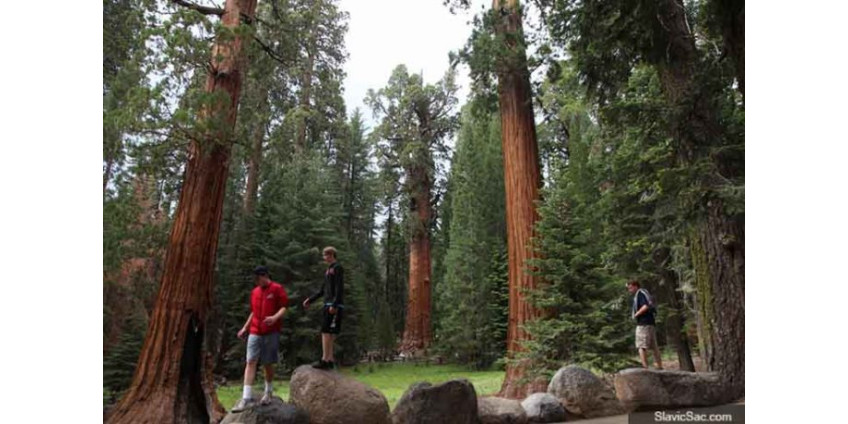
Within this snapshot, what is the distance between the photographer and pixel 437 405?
13.7 ft

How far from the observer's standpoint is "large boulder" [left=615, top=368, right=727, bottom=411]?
14.6ft

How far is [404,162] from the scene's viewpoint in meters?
17.4

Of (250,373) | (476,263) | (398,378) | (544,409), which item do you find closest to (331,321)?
(250,373)

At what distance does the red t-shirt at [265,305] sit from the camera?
4320 millimetres

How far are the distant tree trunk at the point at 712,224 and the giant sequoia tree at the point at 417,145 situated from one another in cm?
1275

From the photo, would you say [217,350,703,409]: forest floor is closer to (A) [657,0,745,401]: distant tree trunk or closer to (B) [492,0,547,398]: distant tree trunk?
(B) [492,0,547,398]: distant tree trunk

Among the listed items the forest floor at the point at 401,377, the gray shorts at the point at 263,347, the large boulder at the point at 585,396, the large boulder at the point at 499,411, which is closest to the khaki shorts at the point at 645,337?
the large boulder at the point at 585,396

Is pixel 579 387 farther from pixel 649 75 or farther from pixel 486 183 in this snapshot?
pixel 486 183

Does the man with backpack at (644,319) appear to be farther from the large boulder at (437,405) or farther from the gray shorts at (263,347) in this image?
the gray shorts at (263,347)

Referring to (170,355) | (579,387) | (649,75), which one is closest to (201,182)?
(170,355)

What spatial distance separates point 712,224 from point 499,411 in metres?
2.19

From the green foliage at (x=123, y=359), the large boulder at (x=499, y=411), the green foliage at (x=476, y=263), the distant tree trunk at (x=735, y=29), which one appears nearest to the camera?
the distant tree trunk at (x=735, y=29)
